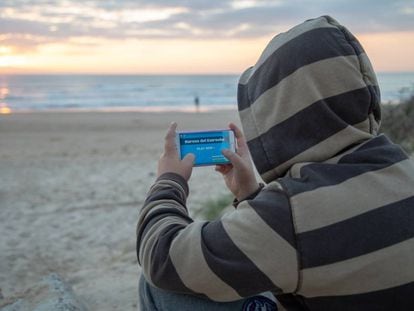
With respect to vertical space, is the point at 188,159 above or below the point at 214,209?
above

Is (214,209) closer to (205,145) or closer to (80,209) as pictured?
(80,209)

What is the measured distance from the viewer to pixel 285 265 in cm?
131

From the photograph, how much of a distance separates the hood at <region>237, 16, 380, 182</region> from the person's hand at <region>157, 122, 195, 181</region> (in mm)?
349

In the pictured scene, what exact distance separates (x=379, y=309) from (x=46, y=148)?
12466 millimetres

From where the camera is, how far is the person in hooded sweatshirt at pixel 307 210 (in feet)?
4.32

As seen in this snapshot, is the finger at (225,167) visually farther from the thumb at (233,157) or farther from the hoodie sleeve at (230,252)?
the hoodie sleeve at (230,252)

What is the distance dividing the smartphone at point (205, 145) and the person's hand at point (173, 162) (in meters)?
0.05

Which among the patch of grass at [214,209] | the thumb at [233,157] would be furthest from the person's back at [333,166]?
the patch of grass at [214,209]

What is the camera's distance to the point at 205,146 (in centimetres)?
195

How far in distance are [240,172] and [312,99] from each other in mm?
493

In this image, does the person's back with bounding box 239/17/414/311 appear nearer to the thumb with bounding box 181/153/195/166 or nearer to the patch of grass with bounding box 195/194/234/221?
the thumb with bounding box 181/153/195/166

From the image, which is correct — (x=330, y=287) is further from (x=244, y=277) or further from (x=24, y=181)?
(x=24, y=181)

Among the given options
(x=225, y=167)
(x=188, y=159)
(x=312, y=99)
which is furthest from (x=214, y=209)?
(x=312, y=99)

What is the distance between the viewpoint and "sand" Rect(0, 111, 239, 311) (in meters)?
4.39
